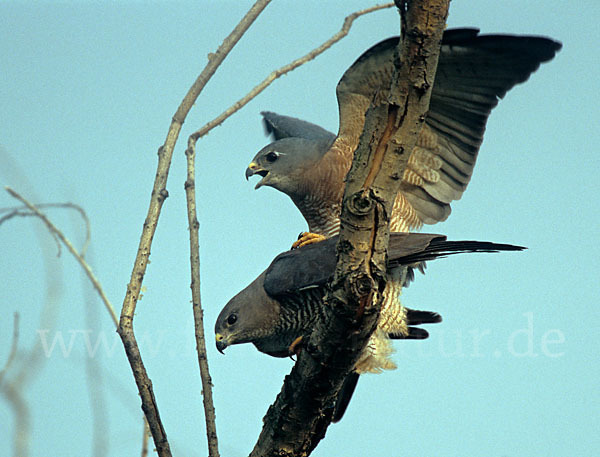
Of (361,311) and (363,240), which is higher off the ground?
(363,240)

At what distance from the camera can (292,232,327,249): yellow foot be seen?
554cm

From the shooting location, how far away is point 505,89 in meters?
4.92

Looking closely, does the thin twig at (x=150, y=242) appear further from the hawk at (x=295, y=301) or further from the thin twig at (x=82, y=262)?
the hawk at (x=295, y=301)

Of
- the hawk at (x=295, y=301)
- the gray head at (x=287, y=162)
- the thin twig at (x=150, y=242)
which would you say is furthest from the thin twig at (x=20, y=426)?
the gray head at (x=287, y=162)

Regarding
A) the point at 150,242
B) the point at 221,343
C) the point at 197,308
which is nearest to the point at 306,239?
the point at 221,343

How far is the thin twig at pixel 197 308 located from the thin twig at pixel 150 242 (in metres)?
0.16

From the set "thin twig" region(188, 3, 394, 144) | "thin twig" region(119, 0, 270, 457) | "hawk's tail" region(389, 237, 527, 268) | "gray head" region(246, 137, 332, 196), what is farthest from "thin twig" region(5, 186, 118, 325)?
"gray head" region(246, 137, 332, 196)

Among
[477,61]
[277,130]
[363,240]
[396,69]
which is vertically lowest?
[363,240]

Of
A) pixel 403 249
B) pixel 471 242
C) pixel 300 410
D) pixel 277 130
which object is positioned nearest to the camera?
pixel 300 410

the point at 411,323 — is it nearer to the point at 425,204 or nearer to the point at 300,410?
the point at 425,204

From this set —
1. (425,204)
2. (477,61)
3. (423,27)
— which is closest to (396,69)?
(423,27)

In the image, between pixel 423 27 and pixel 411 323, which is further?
pixel 411 323

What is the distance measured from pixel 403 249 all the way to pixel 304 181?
1995 millimetres

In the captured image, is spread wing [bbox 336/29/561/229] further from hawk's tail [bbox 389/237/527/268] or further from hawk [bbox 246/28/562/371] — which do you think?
hawk's tail [bbox 389/237/527/268]
